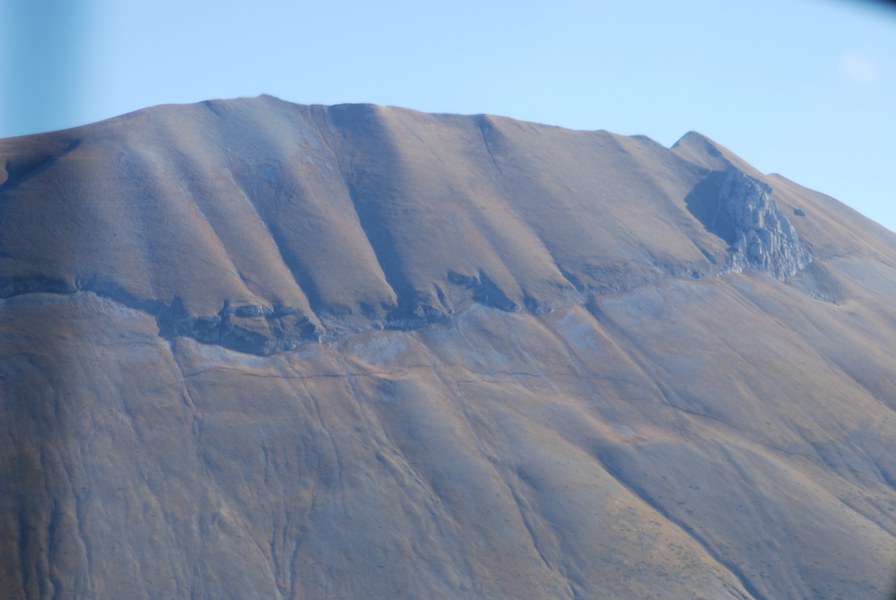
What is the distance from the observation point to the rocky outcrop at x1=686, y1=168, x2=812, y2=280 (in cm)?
10669

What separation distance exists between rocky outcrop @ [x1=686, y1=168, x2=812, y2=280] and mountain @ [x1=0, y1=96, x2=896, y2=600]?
362mm

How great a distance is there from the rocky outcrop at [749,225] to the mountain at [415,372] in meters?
0.36

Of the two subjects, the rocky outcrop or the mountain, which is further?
the rocky outcrop

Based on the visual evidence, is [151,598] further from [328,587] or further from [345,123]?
[345,123]

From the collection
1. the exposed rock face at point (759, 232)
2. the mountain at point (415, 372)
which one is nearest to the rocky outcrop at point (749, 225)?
the exposed rock face at point (759, 232)

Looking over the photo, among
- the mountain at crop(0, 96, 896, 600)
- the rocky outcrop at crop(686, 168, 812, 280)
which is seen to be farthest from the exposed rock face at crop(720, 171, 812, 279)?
the mountain at crop(0, 96, 896, 600)

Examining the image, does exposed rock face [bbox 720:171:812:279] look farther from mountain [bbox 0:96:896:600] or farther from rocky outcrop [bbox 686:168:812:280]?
mountain [bbox 0:96:896:600]

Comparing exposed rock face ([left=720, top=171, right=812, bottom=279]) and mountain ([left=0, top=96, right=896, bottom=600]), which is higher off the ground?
exposed rock face ([left=720, top=171, right=812, bottom=279])

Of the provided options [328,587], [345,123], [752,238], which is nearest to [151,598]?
[328,587]

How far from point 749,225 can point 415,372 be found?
4477 cm

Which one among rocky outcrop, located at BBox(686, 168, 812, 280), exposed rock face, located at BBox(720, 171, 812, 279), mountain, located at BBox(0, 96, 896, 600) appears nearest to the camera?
mountain, located at BBox(0, 96, 896, 600)

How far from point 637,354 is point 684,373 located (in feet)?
14.0

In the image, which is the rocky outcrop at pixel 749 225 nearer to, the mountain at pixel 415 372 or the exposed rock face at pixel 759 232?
the exposed rock face at pixel 759 232

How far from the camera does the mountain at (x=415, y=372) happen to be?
66.6 meters
